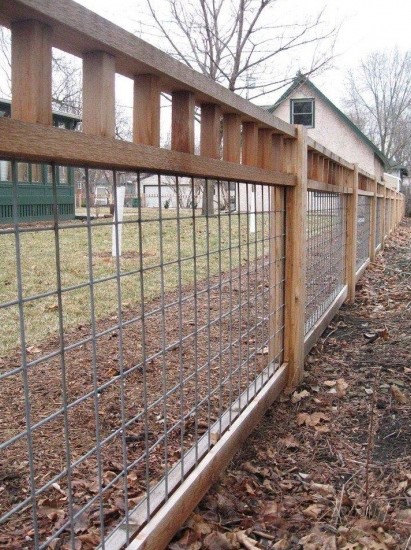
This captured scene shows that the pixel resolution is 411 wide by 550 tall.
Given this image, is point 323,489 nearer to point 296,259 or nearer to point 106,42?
point 296,259

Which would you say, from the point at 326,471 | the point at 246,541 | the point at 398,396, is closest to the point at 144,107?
the point at 246,541

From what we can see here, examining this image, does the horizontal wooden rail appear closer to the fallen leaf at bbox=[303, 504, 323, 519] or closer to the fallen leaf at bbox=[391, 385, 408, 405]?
the fallen leaf at bbox=[391, 385, 408, 405]

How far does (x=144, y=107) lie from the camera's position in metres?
1.79

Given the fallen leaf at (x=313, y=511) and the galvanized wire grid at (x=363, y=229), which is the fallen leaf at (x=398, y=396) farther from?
the galvanized wire grid at (x=363, y=229)

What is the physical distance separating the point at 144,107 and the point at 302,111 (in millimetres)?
28678

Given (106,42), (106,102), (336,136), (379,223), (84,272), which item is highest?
(336,136)

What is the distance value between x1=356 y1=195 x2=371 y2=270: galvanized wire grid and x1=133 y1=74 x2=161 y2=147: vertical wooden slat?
6.45 m

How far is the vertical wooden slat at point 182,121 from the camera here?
2.03 m

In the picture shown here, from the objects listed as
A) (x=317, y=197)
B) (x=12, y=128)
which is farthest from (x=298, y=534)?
(x=317, y=197)

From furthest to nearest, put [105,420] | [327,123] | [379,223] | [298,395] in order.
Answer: [327,123], [379,223], [298,395], [105,420]

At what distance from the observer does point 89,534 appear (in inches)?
80.2

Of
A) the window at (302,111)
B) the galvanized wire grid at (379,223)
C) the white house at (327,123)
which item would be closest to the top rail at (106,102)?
the galvanized wire grid at (379,223)

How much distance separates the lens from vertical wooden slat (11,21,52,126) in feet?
4.07

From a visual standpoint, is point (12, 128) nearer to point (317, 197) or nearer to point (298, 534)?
point (298, 534)
